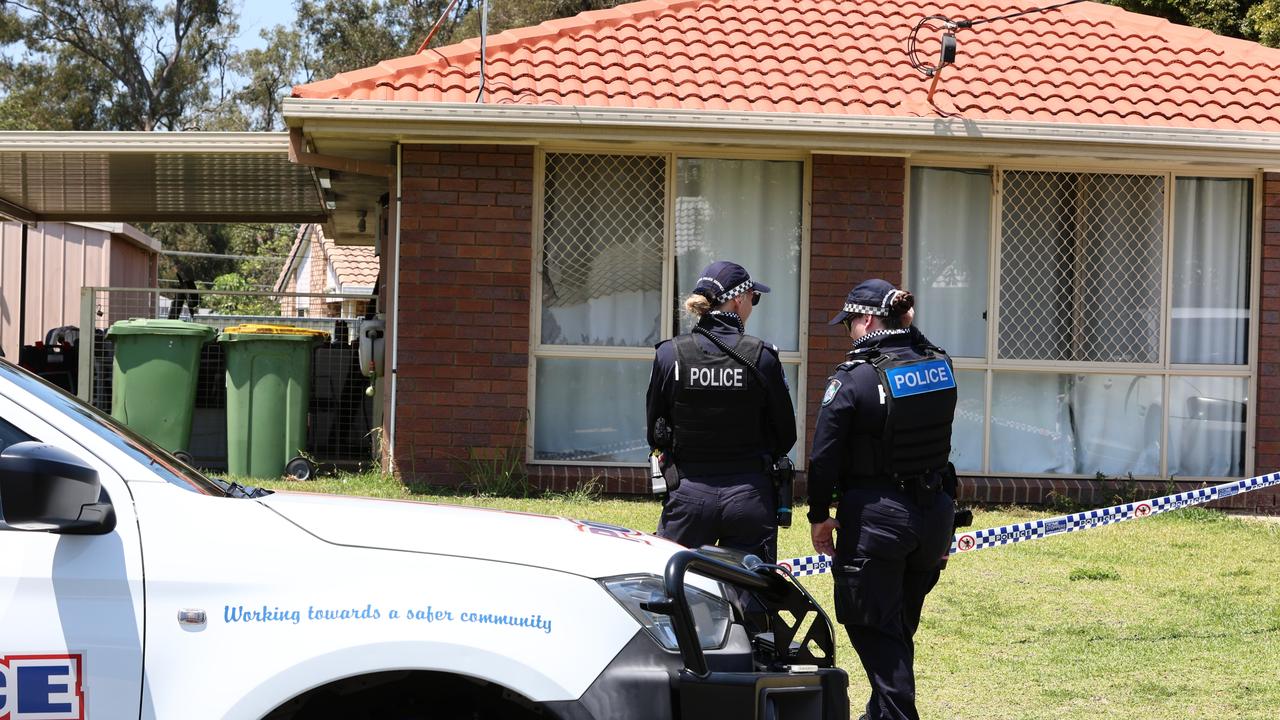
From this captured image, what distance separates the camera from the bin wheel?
1033cm

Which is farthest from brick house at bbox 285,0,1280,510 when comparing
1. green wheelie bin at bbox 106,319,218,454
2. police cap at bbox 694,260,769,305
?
police cap at bbox 694,260,769,305

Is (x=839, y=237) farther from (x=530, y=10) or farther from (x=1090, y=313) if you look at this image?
(x=530, y=10)

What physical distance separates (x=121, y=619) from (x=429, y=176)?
24.4 feet

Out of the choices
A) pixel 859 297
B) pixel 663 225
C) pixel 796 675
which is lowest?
pixel 796 675

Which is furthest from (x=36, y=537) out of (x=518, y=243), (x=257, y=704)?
(x=518, y=243)

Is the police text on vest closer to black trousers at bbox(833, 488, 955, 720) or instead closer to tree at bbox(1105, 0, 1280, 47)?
Answer: black trousers at bbox(833, 488, 955, 720)

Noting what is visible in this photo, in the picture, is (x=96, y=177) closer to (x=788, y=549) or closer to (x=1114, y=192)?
(x=788, y=549)

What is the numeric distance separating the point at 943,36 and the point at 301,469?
5.99m

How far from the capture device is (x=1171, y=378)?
1063 cm

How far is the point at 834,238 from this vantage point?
1013 centimetres

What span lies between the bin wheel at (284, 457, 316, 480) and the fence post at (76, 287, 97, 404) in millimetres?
2083

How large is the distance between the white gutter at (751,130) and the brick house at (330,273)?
31.3 ft

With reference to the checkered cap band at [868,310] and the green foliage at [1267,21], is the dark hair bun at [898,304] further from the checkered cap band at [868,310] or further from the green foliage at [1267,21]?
the green foliage at [1267,21]

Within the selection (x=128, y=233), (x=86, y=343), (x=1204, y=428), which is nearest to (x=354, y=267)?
(x=128, y=233)
